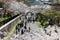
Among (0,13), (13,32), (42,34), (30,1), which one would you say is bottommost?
(42,34)

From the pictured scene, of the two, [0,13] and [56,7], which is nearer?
[0,13]

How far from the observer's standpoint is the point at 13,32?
1490 millimetres

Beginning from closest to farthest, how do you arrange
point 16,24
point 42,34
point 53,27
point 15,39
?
1. point 15,39
2. point 16,24
3. point 42,34
4. point 53,27

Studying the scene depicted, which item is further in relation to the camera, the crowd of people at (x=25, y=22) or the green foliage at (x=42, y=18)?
the green foliage at (x=42, y=18)

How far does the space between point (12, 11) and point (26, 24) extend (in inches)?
10.2

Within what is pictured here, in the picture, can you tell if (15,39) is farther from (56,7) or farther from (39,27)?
(56,7)

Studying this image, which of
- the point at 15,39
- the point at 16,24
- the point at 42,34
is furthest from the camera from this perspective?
the point at 42,34

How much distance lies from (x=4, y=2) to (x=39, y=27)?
0.55 metres

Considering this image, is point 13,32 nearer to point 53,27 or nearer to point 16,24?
point 16,24

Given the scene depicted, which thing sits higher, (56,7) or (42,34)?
(56,7)

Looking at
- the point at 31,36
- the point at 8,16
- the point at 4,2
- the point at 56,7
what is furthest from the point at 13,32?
the point at 56,7

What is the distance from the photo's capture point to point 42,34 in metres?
1.73

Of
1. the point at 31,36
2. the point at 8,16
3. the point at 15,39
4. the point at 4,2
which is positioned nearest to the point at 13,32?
the point at 15,39

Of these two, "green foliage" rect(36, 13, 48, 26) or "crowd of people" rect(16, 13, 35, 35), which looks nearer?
"crowd of people" rect(16, 13, 35, 35)
